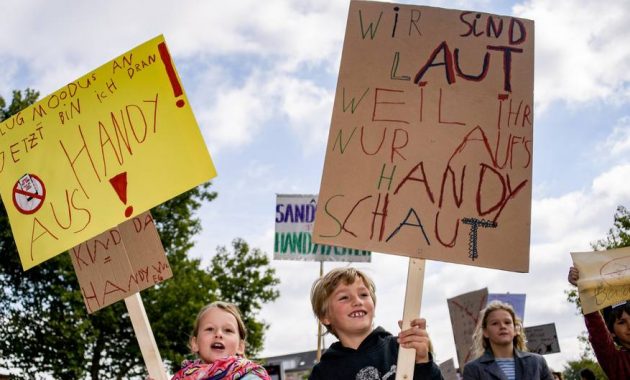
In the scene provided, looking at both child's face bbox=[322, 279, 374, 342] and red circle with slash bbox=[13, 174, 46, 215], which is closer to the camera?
child's face bbox=[322, 279, 374, 342]

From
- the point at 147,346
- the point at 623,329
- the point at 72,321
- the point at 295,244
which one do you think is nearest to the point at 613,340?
the point at 623,329

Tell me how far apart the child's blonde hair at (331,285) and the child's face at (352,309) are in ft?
0.12

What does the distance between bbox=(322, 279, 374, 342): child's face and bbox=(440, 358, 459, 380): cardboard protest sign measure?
17.5 ft

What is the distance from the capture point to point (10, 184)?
459 centimetres

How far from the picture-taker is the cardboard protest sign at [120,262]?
434cm

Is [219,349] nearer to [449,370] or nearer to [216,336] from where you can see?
[216,336]

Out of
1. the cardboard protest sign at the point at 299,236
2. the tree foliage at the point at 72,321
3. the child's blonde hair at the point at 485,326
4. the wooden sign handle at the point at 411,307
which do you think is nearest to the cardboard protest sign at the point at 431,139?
the wooden sign handle at the point at 411,307

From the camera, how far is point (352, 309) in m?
3.73

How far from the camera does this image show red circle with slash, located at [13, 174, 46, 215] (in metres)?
4.46

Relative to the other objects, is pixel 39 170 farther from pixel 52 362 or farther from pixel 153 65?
pixel 52 362

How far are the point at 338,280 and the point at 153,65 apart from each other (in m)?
1.63

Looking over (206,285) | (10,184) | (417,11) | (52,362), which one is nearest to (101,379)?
(52,362)

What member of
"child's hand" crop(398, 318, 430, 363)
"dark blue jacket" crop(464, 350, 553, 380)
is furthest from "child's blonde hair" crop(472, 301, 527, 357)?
"child's hand" crop(398, 318, 430, 363)

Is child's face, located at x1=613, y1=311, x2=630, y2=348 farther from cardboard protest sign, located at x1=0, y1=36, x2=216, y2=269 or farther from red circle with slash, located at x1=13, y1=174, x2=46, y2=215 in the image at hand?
red circle with slash, located at x1=13, y1=174, x2=46, y2=215
